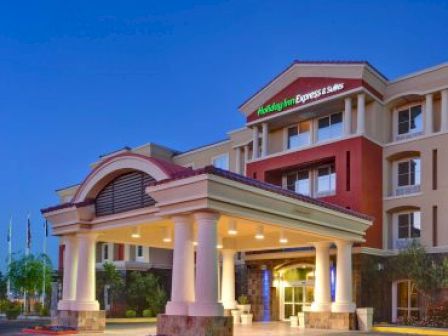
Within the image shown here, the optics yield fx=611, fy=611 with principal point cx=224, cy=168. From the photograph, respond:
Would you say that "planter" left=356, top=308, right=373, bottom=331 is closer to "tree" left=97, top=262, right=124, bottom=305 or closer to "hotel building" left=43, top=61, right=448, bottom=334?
"hotel building" left=43, top=61, right=448, bottom=334

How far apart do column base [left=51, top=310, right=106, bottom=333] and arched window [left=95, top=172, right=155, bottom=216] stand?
4.11 metres

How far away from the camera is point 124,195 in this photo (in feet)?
74.6

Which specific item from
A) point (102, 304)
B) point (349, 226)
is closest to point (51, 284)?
point (102, 304)

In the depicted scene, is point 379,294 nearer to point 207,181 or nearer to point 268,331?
point 268,331

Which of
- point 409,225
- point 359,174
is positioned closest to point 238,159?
point 359,174

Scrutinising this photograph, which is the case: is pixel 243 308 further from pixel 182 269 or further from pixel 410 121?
pixel 182 269

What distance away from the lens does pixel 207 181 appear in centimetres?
1792

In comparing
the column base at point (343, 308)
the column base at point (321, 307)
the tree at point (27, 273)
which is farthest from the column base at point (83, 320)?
the tree at point (27, 273)

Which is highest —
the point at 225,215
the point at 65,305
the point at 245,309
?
the point at 225,215

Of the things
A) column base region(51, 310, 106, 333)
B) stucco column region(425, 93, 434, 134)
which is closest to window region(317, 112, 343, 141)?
stucco column region(425, 93, 434, 134)

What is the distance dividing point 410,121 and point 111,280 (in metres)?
21.5

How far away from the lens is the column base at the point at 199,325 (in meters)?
17.8

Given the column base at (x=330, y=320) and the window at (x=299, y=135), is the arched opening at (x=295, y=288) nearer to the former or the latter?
the window at (x=299, y=135)

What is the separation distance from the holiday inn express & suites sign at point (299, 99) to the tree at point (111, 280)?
14.3 meters
